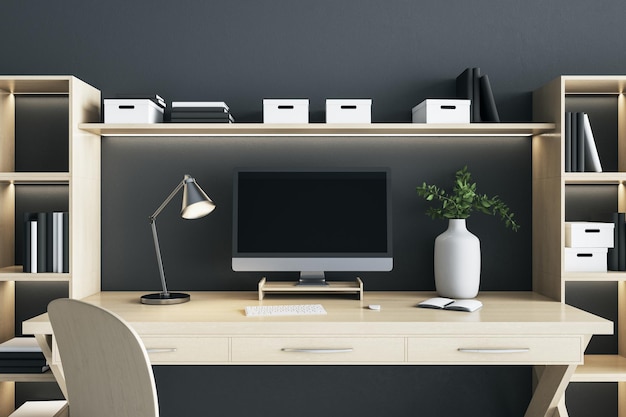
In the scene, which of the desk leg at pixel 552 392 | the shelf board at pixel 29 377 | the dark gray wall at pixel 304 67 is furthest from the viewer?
the dark gray wall at pixel 304 67

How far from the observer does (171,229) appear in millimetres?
2887

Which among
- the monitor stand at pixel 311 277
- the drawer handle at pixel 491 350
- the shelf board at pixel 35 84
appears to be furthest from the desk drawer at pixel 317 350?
the shelf board at pixel 35 84

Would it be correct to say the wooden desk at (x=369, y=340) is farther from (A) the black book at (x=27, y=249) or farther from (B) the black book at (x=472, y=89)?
(B) the black book at (x=472, y=89)

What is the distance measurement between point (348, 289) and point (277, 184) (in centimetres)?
57

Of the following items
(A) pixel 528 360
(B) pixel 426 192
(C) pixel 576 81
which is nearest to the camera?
(A) pixel 528 360

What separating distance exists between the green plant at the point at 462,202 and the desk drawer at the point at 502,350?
665 mm

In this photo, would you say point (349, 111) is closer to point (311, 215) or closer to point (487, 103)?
point (311, 215)

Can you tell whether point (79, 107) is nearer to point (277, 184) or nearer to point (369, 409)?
point (277, 184)

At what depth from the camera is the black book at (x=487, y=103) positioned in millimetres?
2621

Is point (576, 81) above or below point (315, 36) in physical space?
below

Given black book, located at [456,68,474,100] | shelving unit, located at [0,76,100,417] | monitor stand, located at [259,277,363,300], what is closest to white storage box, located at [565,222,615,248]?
black book, located at [456,68,474,100]

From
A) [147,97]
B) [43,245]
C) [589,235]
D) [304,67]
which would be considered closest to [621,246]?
[589,235]

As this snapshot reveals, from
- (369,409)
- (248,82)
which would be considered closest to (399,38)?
(248,82)

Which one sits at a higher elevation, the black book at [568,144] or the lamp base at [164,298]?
the black book at [568,144]
